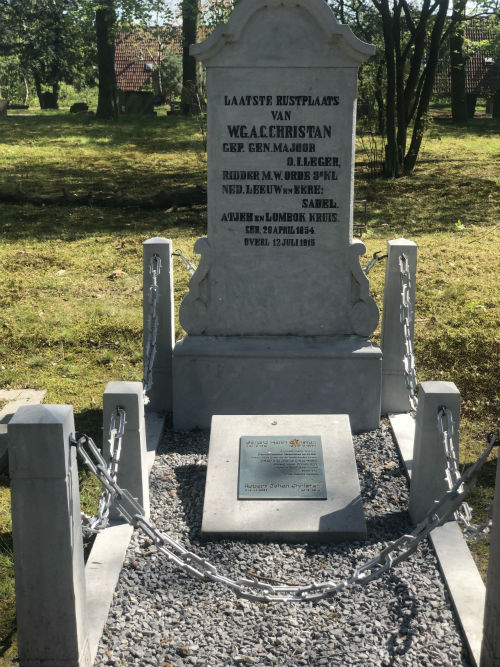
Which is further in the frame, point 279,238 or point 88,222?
point 88,222

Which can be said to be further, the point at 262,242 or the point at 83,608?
the point at 262,242

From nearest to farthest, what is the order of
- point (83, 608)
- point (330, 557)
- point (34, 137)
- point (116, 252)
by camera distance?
point (83, 608)
point (330, 557)
point (116, 252)
point (34, 137)

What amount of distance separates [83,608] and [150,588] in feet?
2.75

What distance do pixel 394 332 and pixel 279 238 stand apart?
1.17m

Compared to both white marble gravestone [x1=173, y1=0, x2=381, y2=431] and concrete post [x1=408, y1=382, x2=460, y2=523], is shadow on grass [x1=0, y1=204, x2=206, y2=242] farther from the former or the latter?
concrete post [x1=408, y1=382, x2=460, y2=523]

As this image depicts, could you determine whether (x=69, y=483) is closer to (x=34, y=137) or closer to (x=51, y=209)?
(x=51, y=209)

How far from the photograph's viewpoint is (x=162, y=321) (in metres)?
6.36

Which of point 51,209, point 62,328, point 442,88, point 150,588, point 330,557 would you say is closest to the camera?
point 150,588

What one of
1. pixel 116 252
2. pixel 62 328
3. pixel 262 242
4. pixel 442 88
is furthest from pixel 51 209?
pixel 442 88

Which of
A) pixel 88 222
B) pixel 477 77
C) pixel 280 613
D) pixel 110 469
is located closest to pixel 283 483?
pixel 280 613

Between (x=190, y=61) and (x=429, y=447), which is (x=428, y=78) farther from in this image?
(x=190, y=61)

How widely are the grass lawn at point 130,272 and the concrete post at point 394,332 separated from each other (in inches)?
23.9

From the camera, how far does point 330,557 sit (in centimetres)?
446

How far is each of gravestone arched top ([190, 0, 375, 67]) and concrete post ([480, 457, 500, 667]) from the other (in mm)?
3769
